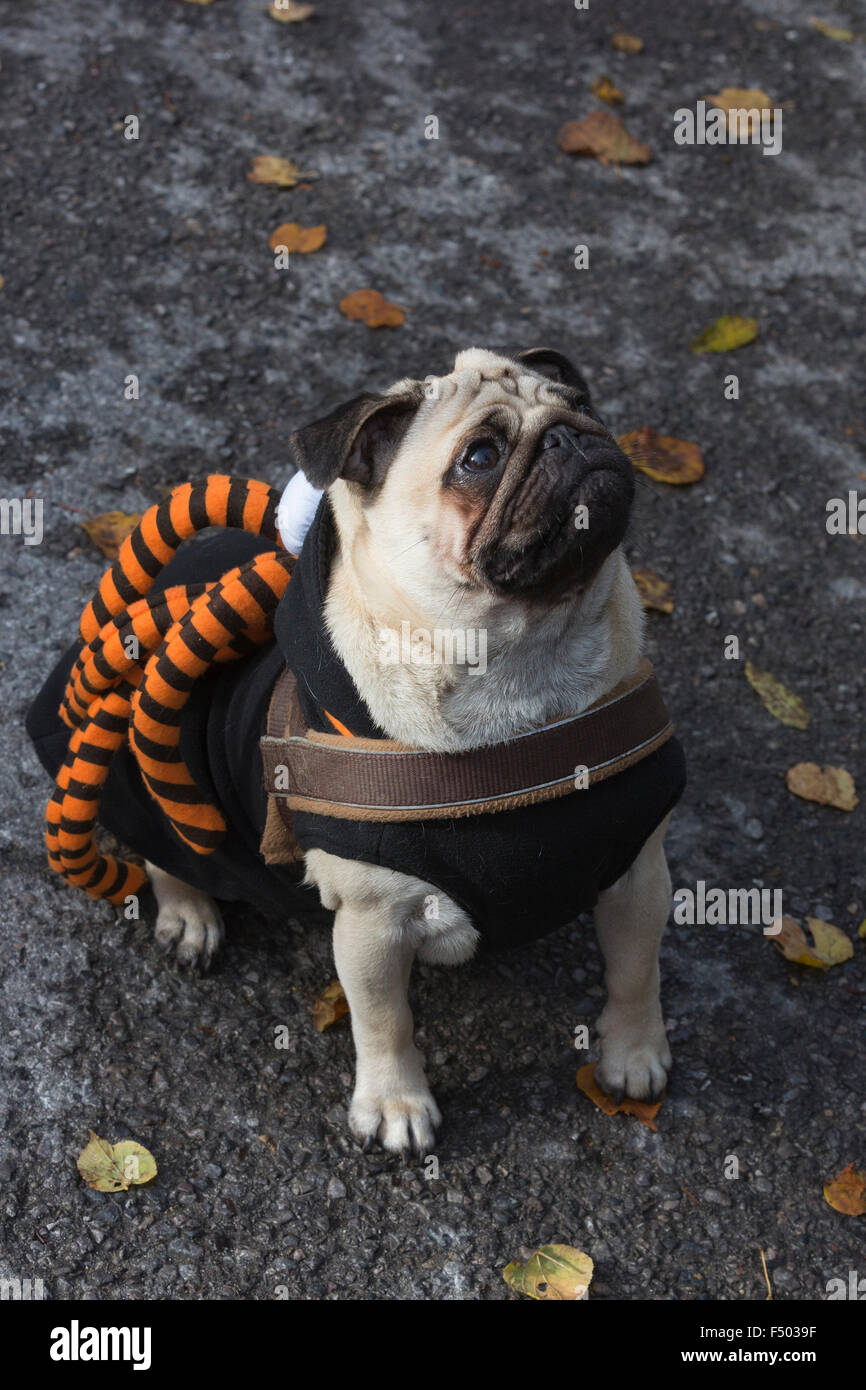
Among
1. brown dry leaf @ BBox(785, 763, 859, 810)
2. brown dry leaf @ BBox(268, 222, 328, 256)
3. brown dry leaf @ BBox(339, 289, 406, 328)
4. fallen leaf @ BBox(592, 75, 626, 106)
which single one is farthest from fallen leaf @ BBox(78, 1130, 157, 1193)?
fallen leaf @ BBox(592, 75, 626, 106)

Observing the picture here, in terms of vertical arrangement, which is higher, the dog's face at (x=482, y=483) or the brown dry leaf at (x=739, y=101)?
the brown dry leaf at (x=739, y=101)

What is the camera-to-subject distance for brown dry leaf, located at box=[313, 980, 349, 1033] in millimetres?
3594

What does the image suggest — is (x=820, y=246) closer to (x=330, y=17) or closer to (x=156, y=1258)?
(x=330, y=17)

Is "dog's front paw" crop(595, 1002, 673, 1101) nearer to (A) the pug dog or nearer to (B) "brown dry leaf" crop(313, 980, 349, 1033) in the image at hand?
(A) the pug dog

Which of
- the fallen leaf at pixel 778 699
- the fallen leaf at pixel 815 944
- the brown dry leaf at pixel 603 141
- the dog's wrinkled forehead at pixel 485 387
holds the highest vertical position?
the brown dry leaf at pixel 603 141

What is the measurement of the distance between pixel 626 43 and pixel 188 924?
18.5 feet

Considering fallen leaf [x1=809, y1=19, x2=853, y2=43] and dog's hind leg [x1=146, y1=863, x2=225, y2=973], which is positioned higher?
fallen leaf [x1=809, y1=19, x2=853, y2=43]

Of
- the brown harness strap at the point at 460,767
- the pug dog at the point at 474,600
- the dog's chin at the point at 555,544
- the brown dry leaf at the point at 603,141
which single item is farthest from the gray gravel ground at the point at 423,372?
the dog's chin at the point at 555,544

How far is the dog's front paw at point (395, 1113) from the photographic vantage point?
3309mm

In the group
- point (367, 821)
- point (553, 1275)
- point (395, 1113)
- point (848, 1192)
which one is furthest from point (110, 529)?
point (848, 1192)

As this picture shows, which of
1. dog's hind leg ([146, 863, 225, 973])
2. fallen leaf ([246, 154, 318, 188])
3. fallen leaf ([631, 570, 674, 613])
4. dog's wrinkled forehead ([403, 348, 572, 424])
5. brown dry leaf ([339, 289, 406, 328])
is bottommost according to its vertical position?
dog's hind leg ([146, 863, 225, 973])

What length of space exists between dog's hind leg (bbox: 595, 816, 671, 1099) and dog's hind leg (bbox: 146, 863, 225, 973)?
1107 millimetres

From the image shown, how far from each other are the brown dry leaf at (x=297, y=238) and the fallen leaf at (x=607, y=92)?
185 centimetres

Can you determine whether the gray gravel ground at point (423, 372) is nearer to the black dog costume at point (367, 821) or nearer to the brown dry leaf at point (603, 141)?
the brown dry leaf at point (603, 141)
